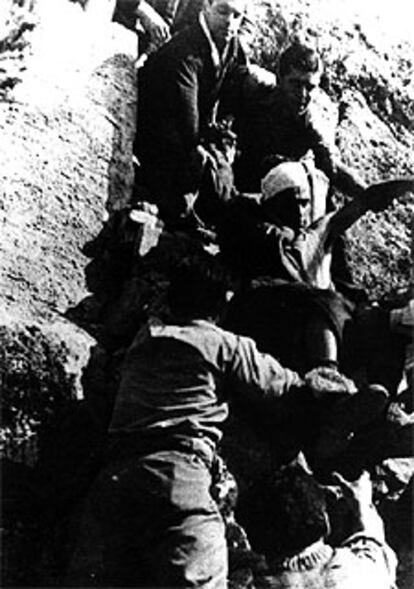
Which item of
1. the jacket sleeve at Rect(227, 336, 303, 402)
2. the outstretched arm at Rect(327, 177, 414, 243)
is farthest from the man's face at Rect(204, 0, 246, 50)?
the jacket sleeve at Rect(227, 336, 303, 402)

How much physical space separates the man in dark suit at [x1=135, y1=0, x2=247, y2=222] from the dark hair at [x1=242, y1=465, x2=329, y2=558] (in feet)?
3.43

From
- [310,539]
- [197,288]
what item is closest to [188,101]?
[197,288]

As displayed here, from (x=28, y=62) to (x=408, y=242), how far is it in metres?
1.52

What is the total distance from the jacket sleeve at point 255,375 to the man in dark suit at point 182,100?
96 cm

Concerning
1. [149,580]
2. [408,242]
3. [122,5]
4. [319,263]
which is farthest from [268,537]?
[122,5]

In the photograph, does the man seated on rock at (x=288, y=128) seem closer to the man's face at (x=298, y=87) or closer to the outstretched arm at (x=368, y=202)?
the man's face at (x=298, y=87)

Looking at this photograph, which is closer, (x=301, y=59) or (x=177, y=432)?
(x=177, y=432)

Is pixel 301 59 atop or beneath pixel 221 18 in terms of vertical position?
beneath

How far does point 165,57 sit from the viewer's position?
5234 mm

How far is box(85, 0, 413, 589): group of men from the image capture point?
3799 mm

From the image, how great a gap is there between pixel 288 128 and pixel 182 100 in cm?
40

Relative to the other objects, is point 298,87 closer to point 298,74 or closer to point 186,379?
point 298,74

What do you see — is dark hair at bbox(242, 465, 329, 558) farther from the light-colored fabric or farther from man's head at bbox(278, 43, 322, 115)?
man's head at bbox(278, 43, 322, 115)

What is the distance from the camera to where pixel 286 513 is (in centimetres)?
424
